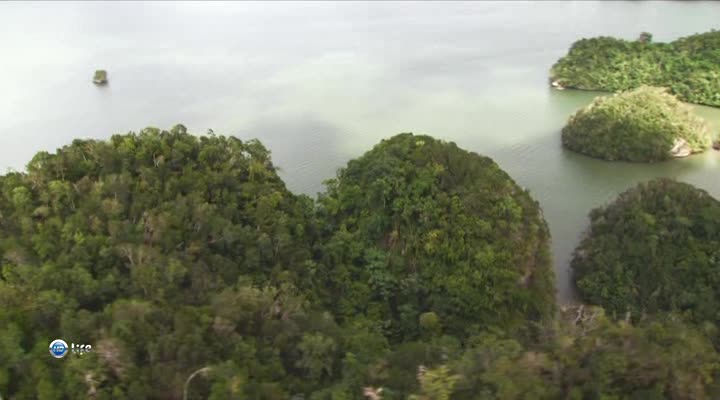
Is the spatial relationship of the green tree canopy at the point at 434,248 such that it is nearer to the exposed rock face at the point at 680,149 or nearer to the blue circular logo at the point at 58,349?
the blue circular logo at the point at 58,349

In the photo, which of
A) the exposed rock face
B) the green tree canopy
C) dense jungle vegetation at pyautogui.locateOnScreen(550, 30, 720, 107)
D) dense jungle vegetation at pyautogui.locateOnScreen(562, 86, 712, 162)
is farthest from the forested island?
dense jungle vegetation at pyautogui.locateOnScreen(550, 30, 720, 107)

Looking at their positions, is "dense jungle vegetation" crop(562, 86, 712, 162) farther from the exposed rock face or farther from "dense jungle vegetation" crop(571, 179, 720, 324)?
"dense jungle vegetation" crop(571, 179, 720, 324)

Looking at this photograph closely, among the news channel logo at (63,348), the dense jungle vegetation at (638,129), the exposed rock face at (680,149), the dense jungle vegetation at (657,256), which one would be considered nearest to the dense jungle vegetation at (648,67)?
the dense jungle vegetation at (638,129)

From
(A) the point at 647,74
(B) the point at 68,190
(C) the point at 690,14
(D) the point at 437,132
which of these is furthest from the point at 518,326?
(C) the point at 690,14

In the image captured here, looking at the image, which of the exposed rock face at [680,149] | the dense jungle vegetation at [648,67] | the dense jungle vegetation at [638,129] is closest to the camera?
the dense jungle vegetation at [638,129]

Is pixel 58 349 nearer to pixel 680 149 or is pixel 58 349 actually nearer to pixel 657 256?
pixel 657 256

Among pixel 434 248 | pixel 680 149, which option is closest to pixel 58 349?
pixel 434 248
